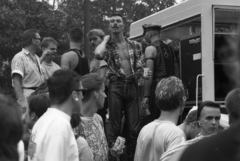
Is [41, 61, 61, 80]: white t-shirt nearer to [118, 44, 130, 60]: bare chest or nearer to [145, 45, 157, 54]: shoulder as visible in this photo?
[118, 44, 130, 60]: bare chest

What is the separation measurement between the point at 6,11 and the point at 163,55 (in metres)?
12.6

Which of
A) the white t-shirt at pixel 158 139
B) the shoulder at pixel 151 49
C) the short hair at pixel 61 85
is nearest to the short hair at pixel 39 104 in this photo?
the short hair at pixel 61 85

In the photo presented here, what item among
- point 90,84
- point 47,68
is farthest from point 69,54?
point 90,84

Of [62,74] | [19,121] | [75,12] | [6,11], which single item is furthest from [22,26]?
[19,121]

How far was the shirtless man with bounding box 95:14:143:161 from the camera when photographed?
7285 millimetres

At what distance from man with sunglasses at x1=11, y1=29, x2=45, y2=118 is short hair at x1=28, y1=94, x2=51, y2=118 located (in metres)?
2.44

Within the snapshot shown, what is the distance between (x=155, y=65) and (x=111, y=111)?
45.9 inches

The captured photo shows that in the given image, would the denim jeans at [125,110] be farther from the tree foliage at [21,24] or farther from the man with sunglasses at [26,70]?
the tree foliage at [21,24]

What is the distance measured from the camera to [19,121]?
2521mm

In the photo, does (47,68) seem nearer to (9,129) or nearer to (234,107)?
(9,129)

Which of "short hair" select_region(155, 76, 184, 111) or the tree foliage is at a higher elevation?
the tree foliage

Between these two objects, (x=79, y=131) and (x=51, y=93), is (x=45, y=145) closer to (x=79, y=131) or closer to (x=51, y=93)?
(x=51, y=93)

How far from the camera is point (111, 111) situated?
290 inches

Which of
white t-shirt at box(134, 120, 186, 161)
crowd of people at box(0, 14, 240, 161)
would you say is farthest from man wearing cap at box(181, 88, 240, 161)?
white t-shirt at box(134, 120, 186, 161)
